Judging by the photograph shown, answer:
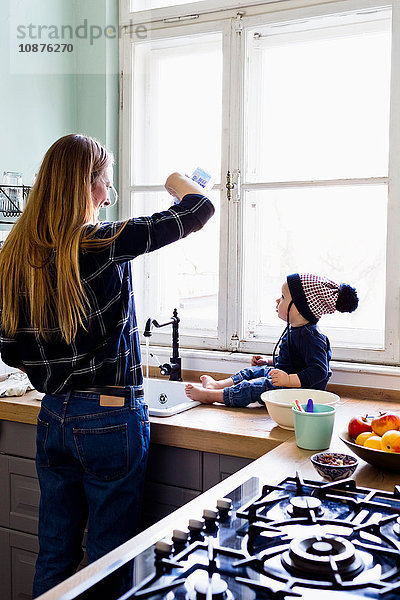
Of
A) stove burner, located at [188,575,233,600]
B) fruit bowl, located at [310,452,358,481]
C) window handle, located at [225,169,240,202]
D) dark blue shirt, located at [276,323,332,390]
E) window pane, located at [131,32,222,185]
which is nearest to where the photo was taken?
stove burner, located at [188,575,233,600]

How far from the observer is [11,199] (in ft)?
7.45

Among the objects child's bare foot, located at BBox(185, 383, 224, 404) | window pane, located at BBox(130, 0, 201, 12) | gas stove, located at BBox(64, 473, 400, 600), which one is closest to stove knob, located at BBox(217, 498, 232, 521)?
gas stove, located at BBox(64, 473, 400, 600)

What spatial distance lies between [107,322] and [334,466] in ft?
2.19

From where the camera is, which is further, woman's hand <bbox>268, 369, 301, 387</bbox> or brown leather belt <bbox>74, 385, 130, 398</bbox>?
woman's hand <bbox>268, 369, 301, 387</bbox>

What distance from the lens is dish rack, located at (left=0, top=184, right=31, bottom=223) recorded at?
2258 millimetres

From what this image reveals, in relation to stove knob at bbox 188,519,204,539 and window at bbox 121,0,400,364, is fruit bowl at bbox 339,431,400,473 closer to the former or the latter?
stove knob at bbox 188,519,204,539

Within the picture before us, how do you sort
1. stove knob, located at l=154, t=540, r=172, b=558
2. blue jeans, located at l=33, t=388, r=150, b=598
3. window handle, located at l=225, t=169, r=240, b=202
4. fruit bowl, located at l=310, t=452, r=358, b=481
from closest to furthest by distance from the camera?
1. stove knob, located at l=154, t=540, r=172, b=558
2. fruit bowl, located at l=310, t=452, r=358, b=481
3. blue jeans, located at l=33, t=388, r=150, b=598
4. window handle, located at l=225, t=169, r=240, b=202

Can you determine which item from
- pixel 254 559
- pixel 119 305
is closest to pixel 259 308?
pixel 119 305

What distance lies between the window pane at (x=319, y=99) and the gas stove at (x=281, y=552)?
1518mm

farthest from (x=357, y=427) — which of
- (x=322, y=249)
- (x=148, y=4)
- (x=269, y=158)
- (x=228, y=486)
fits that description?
(x=148, y=4)

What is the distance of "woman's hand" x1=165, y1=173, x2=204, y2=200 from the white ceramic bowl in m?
0.59

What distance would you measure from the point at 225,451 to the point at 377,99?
1.38m

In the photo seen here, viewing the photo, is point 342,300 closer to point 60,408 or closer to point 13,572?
point 60,408

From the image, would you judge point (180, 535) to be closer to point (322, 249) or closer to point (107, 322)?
point (107, 322)
